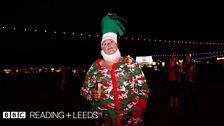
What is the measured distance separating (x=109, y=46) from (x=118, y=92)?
2.09 ft

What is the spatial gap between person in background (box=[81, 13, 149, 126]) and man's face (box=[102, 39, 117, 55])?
0.02 metres

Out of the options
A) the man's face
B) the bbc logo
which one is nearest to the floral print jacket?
the man's face

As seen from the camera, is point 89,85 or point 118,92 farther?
point 89,85

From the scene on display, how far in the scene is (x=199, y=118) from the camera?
28.0 feet

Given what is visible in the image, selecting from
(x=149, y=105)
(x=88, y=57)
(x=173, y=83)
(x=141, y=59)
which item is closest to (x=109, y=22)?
(x=173, y=83)

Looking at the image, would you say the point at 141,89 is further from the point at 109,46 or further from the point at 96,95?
the point at 109,46

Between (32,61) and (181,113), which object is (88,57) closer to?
(32,61)

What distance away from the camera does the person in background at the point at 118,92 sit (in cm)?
391

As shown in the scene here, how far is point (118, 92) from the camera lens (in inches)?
154

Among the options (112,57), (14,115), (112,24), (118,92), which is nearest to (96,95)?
(118,92)

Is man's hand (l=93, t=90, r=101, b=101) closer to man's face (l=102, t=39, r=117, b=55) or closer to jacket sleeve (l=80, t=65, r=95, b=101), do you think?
jacket sleeve (l=80, t=65, r=95, b=101)

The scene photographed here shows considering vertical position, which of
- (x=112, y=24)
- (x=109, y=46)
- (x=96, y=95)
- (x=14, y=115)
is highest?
(x=112, y=24)

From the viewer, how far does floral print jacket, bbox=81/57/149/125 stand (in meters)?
3.91

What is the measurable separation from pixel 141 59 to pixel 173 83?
6077 cm
